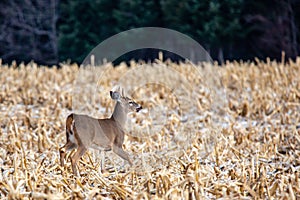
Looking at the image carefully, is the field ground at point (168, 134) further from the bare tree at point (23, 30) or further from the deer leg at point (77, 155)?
the bare tree at point (23, 30)

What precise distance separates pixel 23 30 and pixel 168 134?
666 cm

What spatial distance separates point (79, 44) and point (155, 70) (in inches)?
170

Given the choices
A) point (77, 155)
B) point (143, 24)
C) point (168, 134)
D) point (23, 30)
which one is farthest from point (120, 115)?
point (143, 24)

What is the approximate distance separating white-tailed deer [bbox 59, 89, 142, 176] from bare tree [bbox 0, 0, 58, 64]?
289 inches

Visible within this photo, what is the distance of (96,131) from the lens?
8.13 feet

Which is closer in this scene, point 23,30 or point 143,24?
point 23,30

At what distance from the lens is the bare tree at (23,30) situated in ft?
32.0

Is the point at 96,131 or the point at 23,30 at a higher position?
the point at 23,30

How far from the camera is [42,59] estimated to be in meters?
9.89

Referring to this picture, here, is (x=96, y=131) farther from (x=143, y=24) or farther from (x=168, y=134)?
(x=143, y=24)

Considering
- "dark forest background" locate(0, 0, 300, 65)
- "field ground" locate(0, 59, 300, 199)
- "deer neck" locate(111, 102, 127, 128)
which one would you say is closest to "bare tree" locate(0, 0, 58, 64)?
"dark forest background" locate(0, 0, 300, 65)

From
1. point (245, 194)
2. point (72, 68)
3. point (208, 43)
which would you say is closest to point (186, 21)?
point (208, 43)

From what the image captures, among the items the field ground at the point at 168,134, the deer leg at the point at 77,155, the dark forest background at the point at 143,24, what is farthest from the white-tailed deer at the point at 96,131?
the dark forest background at the point at 143,24

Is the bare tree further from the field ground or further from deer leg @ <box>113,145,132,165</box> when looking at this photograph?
deer leg @ <box>113,145,132,165</box>
